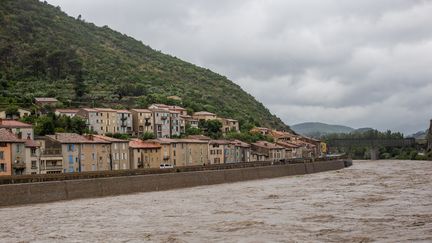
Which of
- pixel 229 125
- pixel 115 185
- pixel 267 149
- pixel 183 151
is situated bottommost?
pixel 115 185

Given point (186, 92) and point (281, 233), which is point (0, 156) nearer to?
point (281, 233)

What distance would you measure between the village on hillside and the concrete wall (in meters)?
12.7

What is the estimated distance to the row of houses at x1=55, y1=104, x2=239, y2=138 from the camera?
11306 cm

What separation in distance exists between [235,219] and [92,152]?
50442 millimetres

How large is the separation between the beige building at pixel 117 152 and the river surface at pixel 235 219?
3180cm

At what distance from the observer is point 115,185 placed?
220 feet

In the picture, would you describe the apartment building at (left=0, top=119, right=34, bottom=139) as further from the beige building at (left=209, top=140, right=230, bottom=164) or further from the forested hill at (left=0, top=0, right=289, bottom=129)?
the beige building at (left=209, top=140, right=230, bottom=164)

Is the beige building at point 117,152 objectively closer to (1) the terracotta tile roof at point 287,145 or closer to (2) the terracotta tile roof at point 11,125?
(2) the terracotta tile roof at point 11,125

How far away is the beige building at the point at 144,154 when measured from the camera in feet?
320

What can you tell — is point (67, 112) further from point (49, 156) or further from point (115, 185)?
point (115, 185)

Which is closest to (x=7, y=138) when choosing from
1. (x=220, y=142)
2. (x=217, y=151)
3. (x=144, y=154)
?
(x=144, y=154)

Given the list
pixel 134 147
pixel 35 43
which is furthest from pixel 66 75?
pixel 134 147

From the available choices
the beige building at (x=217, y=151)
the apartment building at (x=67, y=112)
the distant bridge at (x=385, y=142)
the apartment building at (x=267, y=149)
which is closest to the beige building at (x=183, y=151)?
the beige building at (x=217, y=151)

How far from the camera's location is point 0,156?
69688 mm
